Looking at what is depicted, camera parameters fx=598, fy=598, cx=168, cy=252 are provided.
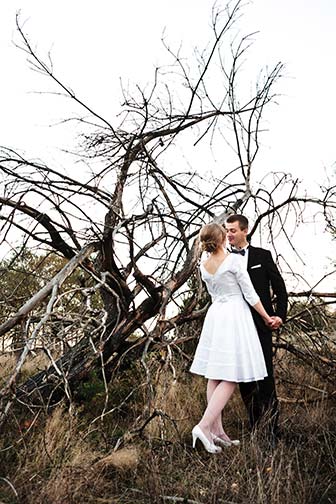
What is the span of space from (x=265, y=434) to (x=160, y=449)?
0.75 meters

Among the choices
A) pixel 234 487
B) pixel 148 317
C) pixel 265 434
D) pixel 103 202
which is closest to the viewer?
pixel 234 487

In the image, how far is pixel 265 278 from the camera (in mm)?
4723

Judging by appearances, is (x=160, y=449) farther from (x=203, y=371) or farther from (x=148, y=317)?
(x=148, y=317)

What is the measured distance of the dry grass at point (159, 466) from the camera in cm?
335

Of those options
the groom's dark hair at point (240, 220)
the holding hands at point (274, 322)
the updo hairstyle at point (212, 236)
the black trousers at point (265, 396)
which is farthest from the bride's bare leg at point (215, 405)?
the groom's dark hair at point (240, 220)

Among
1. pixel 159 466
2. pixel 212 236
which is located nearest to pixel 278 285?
pixel 212 236

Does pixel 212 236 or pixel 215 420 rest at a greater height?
pixel 212 236

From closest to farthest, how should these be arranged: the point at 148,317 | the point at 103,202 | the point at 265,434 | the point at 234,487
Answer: the point at 234,487, the point at 265,434, the point at 103,202, the point at 148,317

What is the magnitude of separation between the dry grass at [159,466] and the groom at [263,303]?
236 mm

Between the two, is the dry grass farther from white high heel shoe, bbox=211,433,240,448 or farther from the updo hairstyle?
the updo hairstyle

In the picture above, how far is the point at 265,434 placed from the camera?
4.22 m

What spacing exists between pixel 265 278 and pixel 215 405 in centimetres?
108

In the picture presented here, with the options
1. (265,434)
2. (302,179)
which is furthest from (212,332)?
(302,179)

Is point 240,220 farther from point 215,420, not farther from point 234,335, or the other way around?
point 215,420
